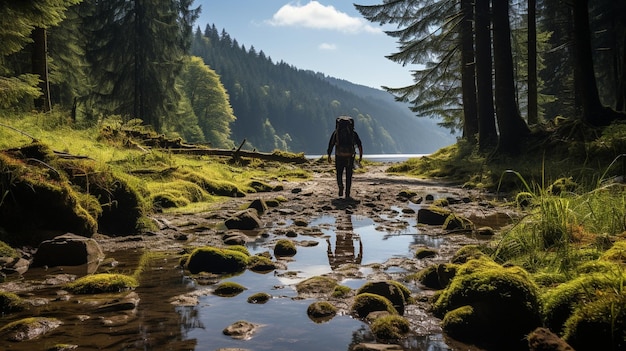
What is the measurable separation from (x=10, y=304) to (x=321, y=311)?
2.58 metres

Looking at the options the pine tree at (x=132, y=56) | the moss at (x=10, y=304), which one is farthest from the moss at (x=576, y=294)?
the pine tree at (x=132, y=56)

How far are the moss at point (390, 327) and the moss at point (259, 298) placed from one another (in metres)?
1.12

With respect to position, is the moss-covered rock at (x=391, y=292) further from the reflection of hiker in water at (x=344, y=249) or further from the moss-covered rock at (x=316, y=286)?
the reflection of hiker in water at (x=344, y=249)

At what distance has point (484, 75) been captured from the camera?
18.1 meters

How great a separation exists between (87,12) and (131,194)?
26.1 m

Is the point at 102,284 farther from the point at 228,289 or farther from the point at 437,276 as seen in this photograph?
the point at 437,276

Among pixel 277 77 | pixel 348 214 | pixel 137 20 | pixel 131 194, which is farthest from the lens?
pixel 277 77

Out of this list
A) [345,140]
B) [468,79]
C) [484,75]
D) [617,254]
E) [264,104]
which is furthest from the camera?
[264,104]

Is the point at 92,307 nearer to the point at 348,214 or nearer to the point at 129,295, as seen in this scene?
the point at 129,295

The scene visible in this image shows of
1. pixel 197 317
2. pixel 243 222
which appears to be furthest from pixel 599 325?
pixel 243 222

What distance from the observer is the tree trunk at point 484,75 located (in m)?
17.9

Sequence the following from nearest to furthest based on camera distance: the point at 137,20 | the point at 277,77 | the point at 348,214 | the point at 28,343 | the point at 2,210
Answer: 1. the point at 28,343
2. the point at 2,210
3. the point at 348,214
4. the point at 137,20
5. the point at 277,77

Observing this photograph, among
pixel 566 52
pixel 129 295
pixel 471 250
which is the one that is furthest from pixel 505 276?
pixel 566 52

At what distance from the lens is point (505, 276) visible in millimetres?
3152
